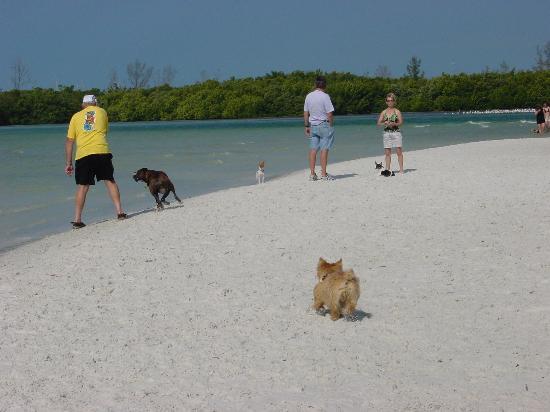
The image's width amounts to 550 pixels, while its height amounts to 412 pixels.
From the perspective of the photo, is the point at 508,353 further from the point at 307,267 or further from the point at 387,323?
the point at 307,267

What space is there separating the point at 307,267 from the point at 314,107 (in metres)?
5.81

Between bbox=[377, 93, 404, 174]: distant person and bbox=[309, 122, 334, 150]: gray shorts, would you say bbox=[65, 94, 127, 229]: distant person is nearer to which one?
bbox=[309, 122, 334, 150]: gray shorts

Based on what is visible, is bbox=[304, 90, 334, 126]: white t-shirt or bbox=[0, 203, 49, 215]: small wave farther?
bbox=[0, 203, 49, 215]: small wave

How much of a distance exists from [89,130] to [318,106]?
3.98 meters

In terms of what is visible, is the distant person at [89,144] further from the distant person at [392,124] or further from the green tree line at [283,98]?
the green tree line at [283,98]

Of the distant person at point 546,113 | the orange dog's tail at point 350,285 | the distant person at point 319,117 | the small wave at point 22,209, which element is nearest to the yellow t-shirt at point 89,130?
the distant person at point 319,117

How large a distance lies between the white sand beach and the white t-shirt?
101 inches

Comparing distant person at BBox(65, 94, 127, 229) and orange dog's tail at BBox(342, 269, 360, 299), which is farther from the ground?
distant person at BBox(65, 94, 127, 229)

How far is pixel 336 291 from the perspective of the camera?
5809 millimetres

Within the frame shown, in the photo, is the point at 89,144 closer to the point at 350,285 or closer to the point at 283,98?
the point at 350,285

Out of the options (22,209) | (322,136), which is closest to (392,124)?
(322,136)

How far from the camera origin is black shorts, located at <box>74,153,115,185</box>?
1070 centimetres

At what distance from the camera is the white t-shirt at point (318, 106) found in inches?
510

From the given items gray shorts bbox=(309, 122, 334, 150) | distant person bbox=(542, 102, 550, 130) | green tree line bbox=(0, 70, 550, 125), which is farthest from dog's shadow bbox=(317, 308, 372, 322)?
green tree line bbox=(0, 70, 550, 125)
